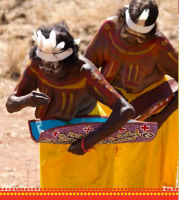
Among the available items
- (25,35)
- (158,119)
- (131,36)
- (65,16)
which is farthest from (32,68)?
(65,16)

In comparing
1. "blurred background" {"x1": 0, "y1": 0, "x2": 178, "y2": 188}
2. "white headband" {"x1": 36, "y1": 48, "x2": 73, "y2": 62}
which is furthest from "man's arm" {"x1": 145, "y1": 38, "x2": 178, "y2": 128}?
"blurred background" {"x1": 0, "y1": 0, "x2": 178, "y2": 188}

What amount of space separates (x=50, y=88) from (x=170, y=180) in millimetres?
2140

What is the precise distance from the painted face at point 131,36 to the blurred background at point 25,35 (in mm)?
2248

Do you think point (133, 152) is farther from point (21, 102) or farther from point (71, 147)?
point (21, 102)

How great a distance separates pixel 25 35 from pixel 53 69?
24.2 ft

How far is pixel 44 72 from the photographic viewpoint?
383cm

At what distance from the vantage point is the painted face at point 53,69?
3703mm

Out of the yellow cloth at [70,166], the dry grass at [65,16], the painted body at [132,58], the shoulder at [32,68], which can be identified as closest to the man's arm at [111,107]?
the yellow cloth at [70,166]

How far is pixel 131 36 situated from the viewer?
442 cm

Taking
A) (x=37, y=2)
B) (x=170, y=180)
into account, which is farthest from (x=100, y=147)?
(x=37, y=2)

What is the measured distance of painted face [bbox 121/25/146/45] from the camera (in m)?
4.38

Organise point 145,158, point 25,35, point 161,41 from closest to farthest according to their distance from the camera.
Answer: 1. point 161,41
2. point 145,158
3. point 25,35

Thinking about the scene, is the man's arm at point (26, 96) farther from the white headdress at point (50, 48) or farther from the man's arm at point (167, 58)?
the man's arm at point (167, 58)

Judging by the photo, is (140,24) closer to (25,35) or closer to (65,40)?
(65,40)
